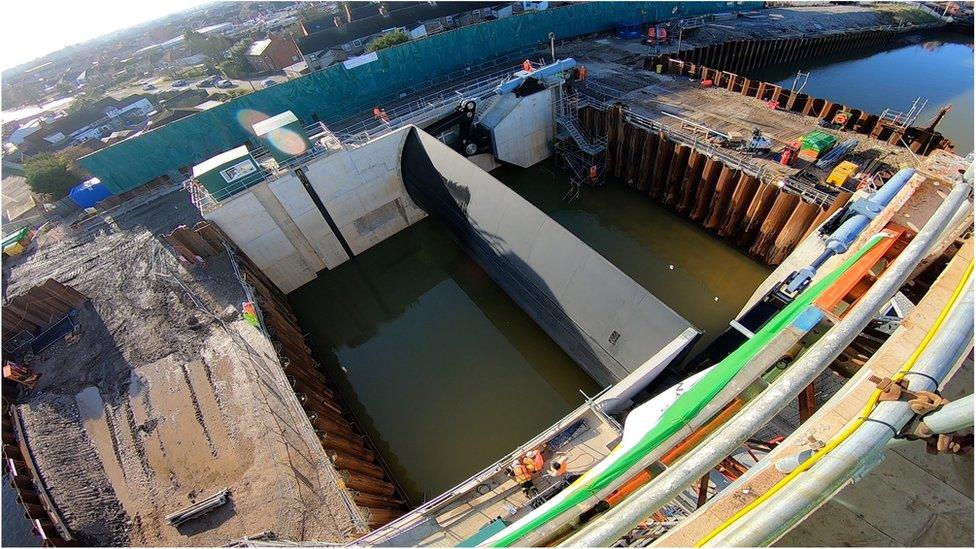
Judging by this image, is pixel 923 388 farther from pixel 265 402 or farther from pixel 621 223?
pixel 621 223

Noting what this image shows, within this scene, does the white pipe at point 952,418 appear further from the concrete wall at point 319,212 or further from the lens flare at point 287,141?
the lens flare at point 287,141

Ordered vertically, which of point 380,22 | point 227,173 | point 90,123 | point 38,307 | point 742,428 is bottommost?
point 38,307

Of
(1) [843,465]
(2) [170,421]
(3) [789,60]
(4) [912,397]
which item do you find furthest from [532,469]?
(3) [789,60]

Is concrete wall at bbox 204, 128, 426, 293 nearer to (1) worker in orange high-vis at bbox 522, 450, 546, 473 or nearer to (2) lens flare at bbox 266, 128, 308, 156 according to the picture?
(2) lens flare at bbox 266, 128, 308, 156

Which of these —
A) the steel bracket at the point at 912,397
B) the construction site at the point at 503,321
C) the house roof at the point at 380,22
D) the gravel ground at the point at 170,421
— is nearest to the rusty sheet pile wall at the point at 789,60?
the construction site at the point at 503,321

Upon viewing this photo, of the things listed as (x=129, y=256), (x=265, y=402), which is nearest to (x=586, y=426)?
(x=265, y=402)

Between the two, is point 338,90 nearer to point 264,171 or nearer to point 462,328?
point 264,171

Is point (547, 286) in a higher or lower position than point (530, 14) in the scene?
lower
